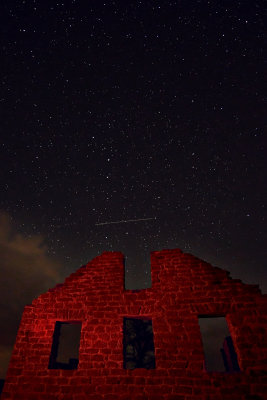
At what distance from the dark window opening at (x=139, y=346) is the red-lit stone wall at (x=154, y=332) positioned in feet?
29.8

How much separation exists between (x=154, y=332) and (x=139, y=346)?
36.3 ft

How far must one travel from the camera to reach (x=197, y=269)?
731 centimetres

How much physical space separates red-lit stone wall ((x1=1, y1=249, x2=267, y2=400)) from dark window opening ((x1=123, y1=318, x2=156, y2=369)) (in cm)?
907

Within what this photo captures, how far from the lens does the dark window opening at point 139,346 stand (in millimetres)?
15383


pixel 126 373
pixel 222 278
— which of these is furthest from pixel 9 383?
pixel 222 278

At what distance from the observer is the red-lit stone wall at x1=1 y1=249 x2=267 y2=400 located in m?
5.71

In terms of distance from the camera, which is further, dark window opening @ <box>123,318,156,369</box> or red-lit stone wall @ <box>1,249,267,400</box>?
dark window opening @ <box>123,318,156,369</box>

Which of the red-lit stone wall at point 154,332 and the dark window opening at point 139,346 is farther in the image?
the dark window opening at point 139,346

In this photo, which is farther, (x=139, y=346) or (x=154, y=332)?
(x=139, y=346)

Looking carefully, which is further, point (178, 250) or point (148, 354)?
point (148, 354)

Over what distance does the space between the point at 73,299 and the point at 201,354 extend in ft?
12.0

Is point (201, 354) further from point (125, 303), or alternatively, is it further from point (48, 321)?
point (48, 321)

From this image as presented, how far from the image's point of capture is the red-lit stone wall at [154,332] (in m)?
5.71

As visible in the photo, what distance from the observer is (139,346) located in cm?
1593
